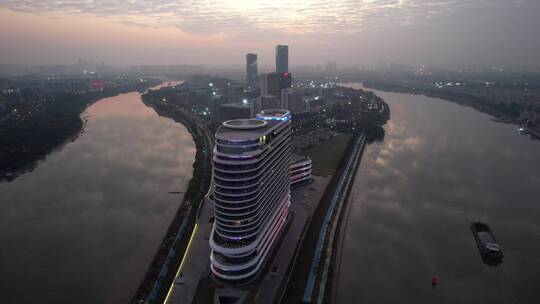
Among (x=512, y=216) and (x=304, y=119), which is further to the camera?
(x=304, y=119)

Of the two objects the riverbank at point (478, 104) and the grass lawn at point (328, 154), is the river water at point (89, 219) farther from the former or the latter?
the riverbank at point (478, 104)

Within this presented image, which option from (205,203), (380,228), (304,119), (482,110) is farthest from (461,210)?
(482,110)

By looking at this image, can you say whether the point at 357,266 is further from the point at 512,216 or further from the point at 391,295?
the point at 512,216

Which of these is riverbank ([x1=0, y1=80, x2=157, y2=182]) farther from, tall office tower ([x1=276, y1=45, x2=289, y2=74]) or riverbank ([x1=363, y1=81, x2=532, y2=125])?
riverbank ([x1=363, y1=81, x2=532, y2=125])

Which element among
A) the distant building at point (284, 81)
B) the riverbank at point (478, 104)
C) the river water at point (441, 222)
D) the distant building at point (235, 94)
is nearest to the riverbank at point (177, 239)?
the river water at point (441, 222)

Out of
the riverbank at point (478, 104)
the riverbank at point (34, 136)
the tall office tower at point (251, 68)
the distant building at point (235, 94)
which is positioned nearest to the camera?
the riverbank at point (34, 136)

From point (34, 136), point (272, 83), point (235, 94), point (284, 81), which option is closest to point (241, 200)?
point (34, 136)

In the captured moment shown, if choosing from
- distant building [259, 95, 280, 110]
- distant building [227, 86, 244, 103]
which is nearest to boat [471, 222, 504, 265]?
distant building [259, 95, 280, 110]
